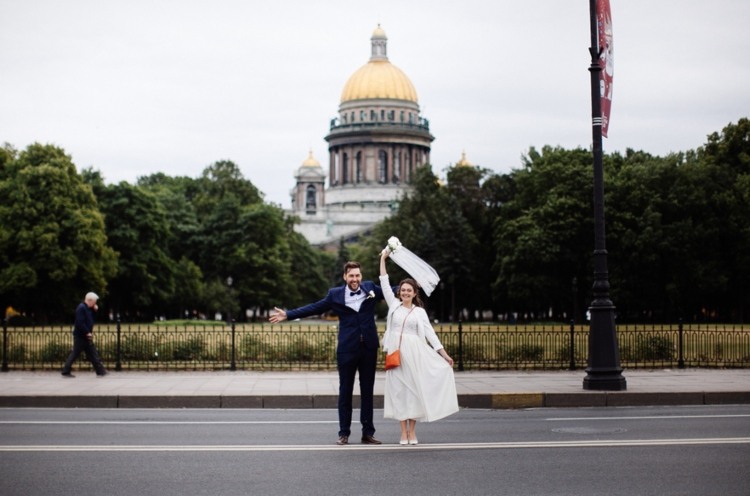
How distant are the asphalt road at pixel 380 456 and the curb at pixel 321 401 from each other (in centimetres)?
210

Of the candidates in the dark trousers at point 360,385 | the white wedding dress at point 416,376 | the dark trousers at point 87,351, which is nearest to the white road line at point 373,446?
the dark trousers at point 360,385

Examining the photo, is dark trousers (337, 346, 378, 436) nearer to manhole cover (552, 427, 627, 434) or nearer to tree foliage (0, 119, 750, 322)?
manhole cover (552, 427, 627, 434)

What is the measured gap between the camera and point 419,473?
10.8 meters

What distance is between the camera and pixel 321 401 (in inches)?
736

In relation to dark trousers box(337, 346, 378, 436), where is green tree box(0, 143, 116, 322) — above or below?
above

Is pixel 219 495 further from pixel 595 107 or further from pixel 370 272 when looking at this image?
pixel 370 272

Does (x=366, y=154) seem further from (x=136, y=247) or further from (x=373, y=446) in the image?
(x=373, y=446)

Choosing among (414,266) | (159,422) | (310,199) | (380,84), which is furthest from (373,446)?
(310,199)

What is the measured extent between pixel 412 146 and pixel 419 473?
529 ft

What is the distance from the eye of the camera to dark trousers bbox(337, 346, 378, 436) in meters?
13.1

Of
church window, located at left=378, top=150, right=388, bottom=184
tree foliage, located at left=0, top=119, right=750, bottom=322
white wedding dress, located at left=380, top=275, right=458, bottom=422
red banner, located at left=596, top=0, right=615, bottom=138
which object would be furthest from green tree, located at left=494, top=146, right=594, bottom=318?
church window, located at left=378, top=150, right=388, bottom=184

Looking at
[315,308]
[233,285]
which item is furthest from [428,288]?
[233,285]

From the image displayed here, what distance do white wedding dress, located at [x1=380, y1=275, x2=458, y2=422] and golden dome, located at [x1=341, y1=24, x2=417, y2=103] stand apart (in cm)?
15646

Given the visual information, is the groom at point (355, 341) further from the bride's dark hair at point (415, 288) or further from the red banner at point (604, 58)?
the red banner at point (604, 58)
